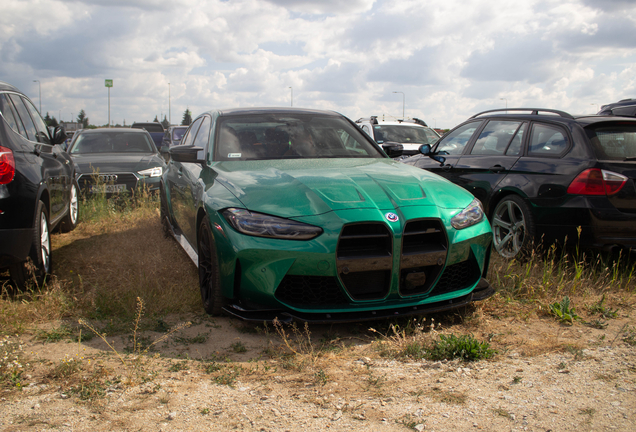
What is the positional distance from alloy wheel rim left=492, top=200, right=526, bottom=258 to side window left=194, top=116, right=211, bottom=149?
313 cm

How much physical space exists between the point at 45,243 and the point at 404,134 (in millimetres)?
10208

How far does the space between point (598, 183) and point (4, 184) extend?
485 centimetres

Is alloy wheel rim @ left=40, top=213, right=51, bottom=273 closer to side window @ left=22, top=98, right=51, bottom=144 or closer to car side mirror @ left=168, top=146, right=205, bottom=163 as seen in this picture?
side window @ left=22, top=98, right=51, bottom=144

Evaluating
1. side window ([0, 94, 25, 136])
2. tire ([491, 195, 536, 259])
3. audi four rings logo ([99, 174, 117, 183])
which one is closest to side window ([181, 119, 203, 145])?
side window ([0, 94, 25, 136])

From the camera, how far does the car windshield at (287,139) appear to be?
4703 mm

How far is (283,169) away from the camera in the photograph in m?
4.15

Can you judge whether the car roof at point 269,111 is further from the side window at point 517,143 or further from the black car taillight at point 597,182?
the black car taillight at point 597,182

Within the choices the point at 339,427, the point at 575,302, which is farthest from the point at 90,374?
the point at 575,302

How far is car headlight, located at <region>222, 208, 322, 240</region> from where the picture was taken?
10.9ft

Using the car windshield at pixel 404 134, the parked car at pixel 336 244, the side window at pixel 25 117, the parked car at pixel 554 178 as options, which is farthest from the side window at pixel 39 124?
the car windshield at pixel 404 134

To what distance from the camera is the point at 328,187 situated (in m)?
3.65

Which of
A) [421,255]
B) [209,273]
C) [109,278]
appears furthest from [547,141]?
[109,278]

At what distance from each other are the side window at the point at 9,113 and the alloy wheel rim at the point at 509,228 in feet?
15.6

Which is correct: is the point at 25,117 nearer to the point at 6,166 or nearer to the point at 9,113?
the point at 9,113
